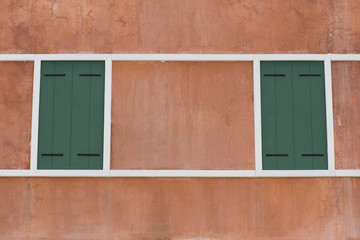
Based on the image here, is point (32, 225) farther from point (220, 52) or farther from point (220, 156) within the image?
point (220, 52)

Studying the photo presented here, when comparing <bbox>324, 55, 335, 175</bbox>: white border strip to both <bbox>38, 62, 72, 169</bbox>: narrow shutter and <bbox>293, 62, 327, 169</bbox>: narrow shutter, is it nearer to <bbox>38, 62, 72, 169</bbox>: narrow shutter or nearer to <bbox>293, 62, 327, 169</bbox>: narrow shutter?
<bbox>293, 62, 327, 169</bbox>: narrow shutter

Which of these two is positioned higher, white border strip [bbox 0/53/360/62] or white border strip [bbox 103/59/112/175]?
white border strip [bbox 0/53/360/62]

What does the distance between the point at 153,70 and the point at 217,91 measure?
1.10m

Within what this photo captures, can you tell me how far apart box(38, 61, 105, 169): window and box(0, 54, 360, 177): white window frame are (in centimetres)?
9

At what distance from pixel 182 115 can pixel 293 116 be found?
70.6 inches

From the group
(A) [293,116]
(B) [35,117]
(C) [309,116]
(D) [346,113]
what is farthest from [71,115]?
(D) [346,113]

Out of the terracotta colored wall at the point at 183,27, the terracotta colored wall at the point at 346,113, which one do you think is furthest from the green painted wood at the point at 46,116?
the terracotta colored wall at the point at 346,113

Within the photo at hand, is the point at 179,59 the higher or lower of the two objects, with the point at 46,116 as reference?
higher

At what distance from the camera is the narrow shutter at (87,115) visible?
7.45 metres

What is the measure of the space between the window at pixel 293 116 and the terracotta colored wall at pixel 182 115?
0.27 metres

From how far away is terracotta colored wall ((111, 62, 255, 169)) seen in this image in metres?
7.47

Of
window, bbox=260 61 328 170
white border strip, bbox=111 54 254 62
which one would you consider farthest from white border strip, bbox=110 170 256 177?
white border strip, bbox=111 54 254 62

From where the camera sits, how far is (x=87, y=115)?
7531 millimetres

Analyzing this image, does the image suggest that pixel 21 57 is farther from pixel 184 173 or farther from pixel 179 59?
pixel 184 173
